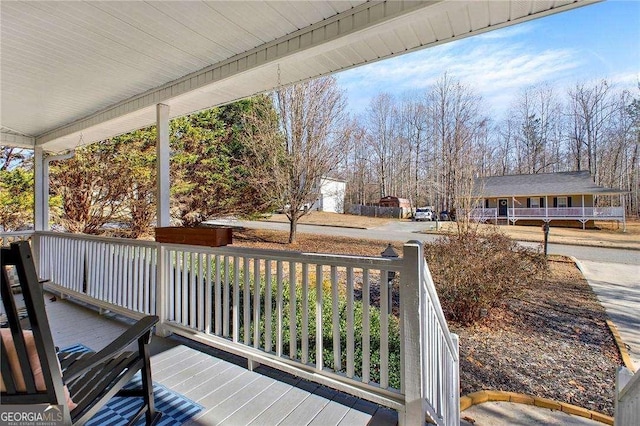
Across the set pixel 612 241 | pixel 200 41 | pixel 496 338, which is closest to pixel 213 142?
pixel 200 41

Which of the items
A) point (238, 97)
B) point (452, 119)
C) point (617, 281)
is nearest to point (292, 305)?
point (238, 97)

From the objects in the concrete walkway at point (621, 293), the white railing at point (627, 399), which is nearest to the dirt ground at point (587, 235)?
the concrete walkway at point (621, 293)

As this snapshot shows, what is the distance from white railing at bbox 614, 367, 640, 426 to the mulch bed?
5.36 feet

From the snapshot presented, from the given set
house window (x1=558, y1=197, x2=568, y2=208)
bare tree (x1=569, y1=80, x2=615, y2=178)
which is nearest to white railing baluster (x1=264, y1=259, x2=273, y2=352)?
bare tree (x1=569, y1=80, x2=615, y2=178)

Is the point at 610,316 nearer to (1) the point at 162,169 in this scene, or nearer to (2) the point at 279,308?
(2) the point at 279,308

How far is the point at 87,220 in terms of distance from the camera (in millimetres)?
8016

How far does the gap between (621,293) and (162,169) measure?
908 cm

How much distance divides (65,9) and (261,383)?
289cm

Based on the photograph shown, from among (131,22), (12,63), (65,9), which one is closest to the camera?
(65,9)

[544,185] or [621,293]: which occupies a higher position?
[544,185]

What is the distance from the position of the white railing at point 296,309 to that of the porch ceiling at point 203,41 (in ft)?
5.01

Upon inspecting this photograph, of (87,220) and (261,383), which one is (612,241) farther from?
(87,220)

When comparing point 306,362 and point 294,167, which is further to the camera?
point 294,167

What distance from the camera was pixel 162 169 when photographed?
3.51 metres
